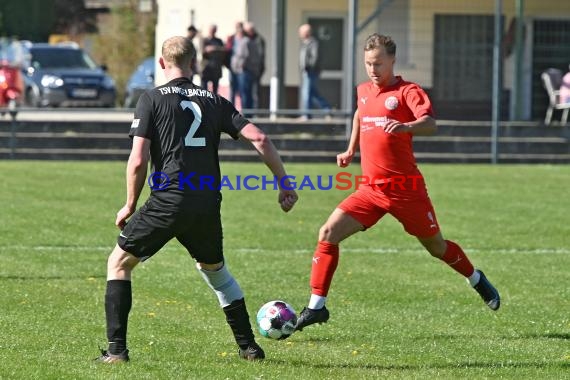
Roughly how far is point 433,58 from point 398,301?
19.6 m

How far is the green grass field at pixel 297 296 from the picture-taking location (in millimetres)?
7289

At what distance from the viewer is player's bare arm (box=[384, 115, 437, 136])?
7871 mm

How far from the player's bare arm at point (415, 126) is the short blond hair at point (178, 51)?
1457 mm

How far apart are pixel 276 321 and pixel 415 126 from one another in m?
1.47

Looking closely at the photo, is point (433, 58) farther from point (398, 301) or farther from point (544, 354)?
point (544, 354)

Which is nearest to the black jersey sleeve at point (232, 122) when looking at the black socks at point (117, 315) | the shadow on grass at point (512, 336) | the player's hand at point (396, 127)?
the black socks at point (117, 315)

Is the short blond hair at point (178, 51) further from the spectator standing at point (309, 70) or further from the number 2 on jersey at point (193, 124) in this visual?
the spectator standing at point (309, 70)

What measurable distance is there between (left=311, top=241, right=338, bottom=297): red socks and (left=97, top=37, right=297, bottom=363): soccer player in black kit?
4.41 ft

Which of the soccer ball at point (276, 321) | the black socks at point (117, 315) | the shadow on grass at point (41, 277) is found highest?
the black socks at point (117, 315)

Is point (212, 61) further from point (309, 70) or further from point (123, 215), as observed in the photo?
point (123, 215)

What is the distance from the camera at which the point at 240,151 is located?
23.8 meters

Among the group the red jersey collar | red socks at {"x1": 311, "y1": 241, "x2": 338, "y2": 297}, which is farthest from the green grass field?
the red jersey collar

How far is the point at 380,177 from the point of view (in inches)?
336

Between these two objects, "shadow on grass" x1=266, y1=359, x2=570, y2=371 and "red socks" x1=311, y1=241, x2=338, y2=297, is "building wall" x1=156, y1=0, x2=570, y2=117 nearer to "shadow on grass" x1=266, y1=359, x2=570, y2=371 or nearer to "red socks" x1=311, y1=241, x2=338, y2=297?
"red socks" x1=311, y1=241, x2=338, y2=297
